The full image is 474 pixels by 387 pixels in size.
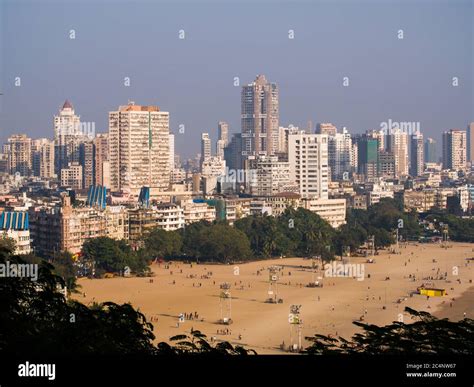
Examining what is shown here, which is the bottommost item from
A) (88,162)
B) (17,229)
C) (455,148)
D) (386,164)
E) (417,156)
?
(17,229)

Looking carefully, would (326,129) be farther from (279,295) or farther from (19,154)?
(279,295)

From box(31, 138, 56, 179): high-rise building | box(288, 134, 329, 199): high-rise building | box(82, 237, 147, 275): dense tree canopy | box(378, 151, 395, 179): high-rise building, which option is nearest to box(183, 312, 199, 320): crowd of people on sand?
box(82, 237, 147, 275): dense tree canopy

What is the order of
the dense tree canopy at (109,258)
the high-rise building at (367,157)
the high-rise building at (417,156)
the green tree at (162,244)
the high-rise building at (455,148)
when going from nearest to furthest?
the dense tree canopy at (109,258)
the green tree at (162,244)
the high-rise building at (367,157)
the high-rise building at (455,148)
the high-rise building at (417,156)

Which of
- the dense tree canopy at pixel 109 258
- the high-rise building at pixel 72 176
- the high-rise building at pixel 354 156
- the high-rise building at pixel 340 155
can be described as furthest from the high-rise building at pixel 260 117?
the dense tree canopy at pixel 109 258

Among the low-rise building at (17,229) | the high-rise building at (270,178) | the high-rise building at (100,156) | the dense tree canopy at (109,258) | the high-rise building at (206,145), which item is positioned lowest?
the dense tree canopy at (109,258)

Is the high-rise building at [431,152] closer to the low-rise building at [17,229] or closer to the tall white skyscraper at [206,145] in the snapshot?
the tall white skyscraper at [206,145]

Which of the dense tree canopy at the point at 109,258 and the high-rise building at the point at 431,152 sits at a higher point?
the high-rise building at the point at 431,152

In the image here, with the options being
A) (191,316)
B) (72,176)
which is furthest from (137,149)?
(191,316)

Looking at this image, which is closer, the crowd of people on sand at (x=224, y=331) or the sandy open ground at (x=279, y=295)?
the crowd of people on sand at (x=224, y=331)

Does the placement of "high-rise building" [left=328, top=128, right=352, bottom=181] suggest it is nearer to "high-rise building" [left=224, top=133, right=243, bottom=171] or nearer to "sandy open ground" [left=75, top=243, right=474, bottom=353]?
"high-rise building" [left=224, top=133, right=243, bottom=171]
